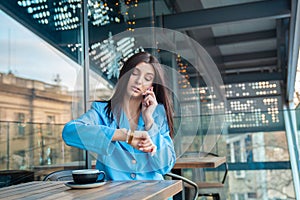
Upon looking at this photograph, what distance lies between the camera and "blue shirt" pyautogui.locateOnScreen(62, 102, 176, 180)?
1.03 metres

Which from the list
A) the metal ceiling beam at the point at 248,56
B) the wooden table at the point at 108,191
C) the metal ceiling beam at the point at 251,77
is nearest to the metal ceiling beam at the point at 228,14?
the wooden table at the point at 108,191

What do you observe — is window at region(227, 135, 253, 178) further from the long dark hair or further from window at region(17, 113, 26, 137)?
the long dark hair

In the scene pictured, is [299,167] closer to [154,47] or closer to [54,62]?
[54,62]

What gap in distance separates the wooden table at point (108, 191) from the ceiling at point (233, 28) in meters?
0.45

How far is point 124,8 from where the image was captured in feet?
9.01

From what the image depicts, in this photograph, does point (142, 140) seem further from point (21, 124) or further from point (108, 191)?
point (21, 124)

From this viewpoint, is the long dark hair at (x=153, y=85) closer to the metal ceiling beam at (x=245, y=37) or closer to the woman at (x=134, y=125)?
the woman at (x=134, y=125)

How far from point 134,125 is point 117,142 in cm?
8

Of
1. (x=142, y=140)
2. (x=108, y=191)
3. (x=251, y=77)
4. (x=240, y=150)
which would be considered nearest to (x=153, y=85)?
(x=142, y=140)

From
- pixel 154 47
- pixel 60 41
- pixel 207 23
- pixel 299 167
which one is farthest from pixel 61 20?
pixel 299 167

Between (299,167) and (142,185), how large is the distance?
346 centimetres

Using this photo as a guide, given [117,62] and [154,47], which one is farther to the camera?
[117,62]

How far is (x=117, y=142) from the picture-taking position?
1064 mm

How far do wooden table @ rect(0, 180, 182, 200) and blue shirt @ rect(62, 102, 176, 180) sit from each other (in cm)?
7
